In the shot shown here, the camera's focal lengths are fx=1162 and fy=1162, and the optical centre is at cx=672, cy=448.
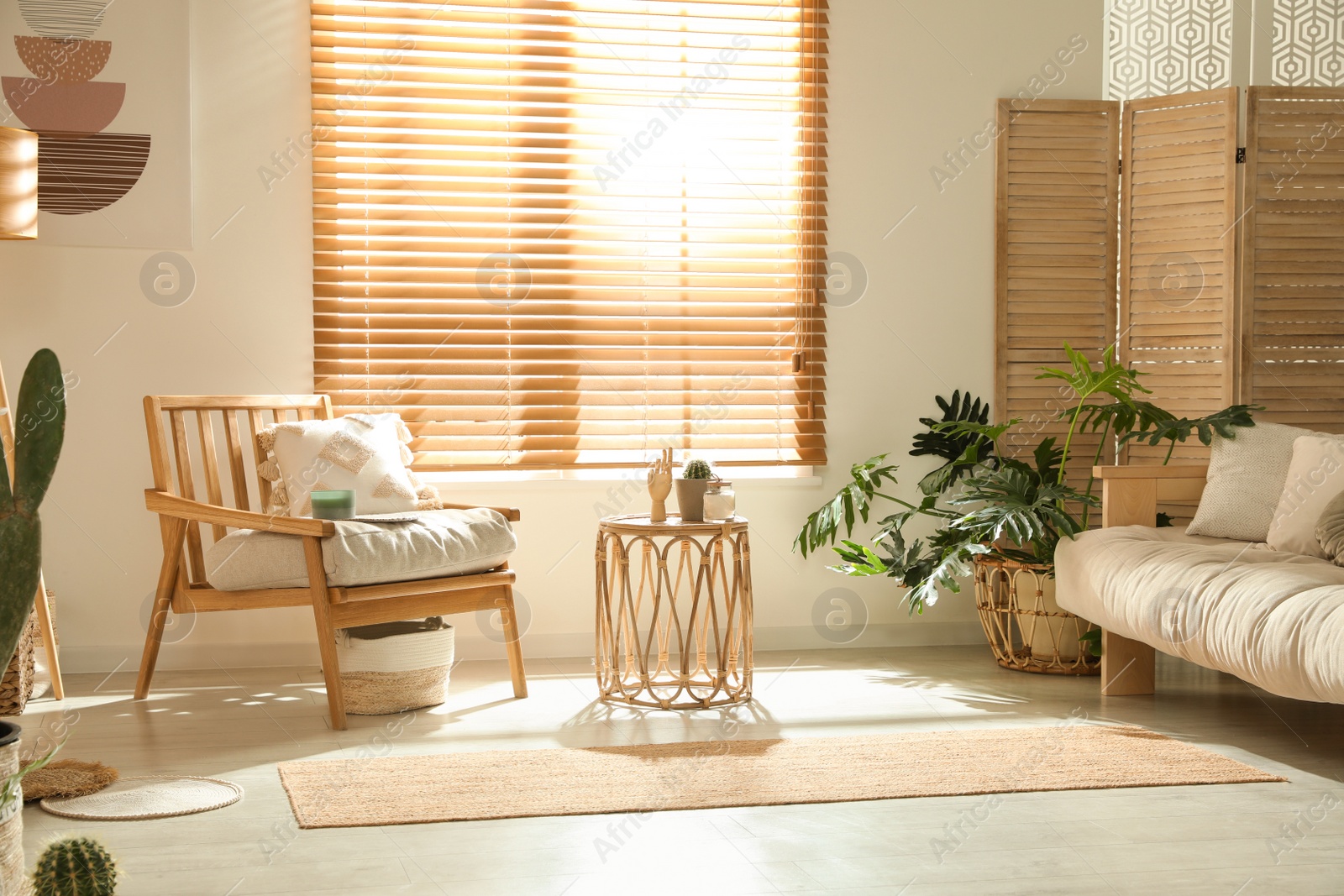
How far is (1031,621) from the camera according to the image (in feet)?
12.1

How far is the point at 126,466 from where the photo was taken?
146 inches

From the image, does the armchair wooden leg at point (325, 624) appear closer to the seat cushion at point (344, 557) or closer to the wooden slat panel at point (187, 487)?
the seat cushion at point (344, 557)

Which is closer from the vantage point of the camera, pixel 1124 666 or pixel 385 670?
pixel 385 670

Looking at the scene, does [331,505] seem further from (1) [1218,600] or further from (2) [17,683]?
(1) [1218,600]

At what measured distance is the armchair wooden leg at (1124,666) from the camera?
11.1 feet

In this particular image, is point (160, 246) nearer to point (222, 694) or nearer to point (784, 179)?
point (222, 694)

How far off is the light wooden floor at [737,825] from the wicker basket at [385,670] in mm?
73

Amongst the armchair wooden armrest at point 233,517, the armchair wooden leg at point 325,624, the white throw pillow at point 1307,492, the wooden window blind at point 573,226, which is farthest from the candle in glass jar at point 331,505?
the white throw pillow at point 1307,492

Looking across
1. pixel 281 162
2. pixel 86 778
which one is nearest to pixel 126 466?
pixel 281 162

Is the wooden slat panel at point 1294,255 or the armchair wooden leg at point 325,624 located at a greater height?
the wooden slat panel at point 1294,255

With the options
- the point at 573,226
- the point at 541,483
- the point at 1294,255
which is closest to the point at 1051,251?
the point at 1294,255

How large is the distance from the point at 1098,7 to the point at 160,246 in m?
3.42

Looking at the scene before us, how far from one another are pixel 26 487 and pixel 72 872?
53 centimetres

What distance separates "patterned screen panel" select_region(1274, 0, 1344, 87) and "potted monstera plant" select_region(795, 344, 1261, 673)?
1258mm
